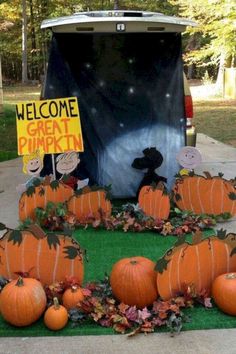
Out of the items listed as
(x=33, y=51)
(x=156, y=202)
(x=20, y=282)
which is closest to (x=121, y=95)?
(x=156, y=202)

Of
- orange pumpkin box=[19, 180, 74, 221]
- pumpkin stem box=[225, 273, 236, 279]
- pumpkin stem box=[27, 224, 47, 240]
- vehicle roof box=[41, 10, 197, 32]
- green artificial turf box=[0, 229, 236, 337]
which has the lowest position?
green artificial turf box=[0, 229, 236, 337]

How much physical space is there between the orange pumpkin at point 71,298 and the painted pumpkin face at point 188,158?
2664 millimetres

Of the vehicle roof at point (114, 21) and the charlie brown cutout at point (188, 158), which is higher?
the vehicle roof at point (114, 21)

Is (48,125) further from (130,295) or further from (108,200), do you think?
(130,295)

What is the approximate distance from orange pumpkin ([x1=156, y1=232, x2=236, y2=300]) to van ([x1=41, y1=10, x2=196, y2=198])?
8.34ft

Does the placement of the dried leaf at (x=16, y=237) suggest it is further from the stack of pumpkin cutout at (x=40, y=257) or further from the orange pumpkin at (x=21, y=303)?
the orange pumpkin at (x=21, y=303)

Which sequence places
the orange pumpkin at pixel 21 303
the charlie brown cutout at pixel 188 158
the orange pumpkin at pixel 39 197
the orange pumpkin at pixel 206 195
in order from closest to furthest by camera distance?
the orange pumpkin at pixel 21 303, the orange pumpkin at pixel 39 197, the orange pumpkin at pixel 206 195, the charlie brown cutout at pixel 188 158

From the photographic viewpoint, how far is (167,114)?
582 centimetres

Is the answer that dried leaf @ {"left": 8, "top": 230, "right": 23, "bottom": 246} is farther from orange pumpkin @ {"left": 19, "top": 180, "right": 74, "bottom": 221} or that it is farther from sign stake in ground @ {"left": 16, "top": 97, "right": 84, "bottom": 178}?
sign stake in ground @ {"left": 16, "top": 97, "right": 84, "bottom": 178}

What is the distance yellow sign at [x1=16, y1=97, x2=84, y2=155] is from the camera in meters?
5.35

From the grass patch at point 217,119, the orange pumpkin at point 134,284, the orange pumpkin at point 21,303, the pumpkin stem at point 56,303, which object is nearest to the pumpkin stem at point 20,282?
the orange pumpkin at point 21,303

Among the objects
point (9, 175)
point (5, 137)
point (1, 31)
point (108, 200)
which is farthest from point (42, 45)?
point (108, 200)

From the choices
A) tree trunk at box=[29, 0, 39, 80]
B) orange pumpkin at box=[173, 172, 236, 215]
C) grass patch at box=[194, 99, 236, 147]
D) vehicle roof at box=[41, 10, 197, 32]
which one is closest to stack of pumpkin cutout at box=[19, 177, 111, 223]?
orange pumpkin at box=[173, 172, 236, 215]

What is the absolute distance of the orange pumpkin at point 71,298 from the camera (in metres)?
3.16
